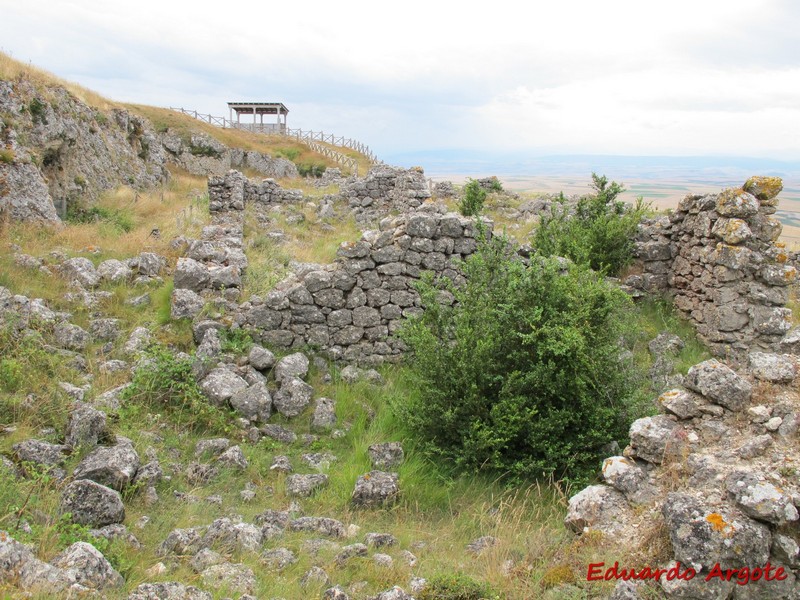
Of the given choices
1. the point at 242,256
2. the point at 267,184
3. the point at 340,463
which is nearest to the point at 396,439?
the point at 340,463

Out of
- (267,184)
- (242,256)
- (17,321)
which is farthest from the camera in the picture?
(267,184)

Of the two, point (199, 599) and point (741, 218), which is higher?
point (741, 218)

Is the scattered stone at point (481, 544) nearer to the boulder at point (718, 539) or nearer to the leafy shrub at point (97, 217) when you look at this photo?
the boulder at point (718, 539)

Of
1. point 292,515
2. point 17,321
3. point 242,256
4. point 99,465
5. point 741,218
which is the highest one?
point 741,218

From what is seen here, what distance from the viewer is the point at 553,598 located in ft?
12.4

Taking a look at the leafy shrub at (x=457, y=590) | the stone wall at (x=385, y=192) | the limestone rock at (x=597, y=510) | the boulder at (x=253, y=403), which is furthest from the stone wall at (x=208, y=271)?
the stone wall at (x=385, y=192)

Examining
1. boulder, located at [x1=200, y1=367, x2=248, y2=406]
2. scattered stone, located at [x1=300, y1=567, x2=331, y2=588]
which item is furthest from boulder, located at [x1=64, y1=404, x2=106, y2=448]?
scattered stone, located at [x1=300, y1=567, x2=331, y2=588]

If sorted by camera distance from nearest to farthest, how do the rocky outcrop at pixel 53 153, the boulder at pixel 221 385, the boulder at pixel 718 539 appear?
the boulder at pixel 718 539
the boulder at pixel 221 385
the rocky outcrop at pixel 53 153

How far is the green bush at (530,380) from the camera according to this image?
5.81 m

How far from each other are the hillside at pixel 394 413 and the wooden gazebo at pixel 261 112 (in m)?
45.8

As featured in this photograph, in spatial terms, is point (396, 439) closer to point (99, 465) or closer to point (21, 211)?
point (99, 465)

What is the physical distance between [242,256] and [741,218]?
8264 millimetres

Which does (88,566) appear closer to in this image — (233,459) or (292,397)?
(233,459)

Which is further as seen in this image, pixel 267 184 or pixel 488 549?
pixel 267 184
